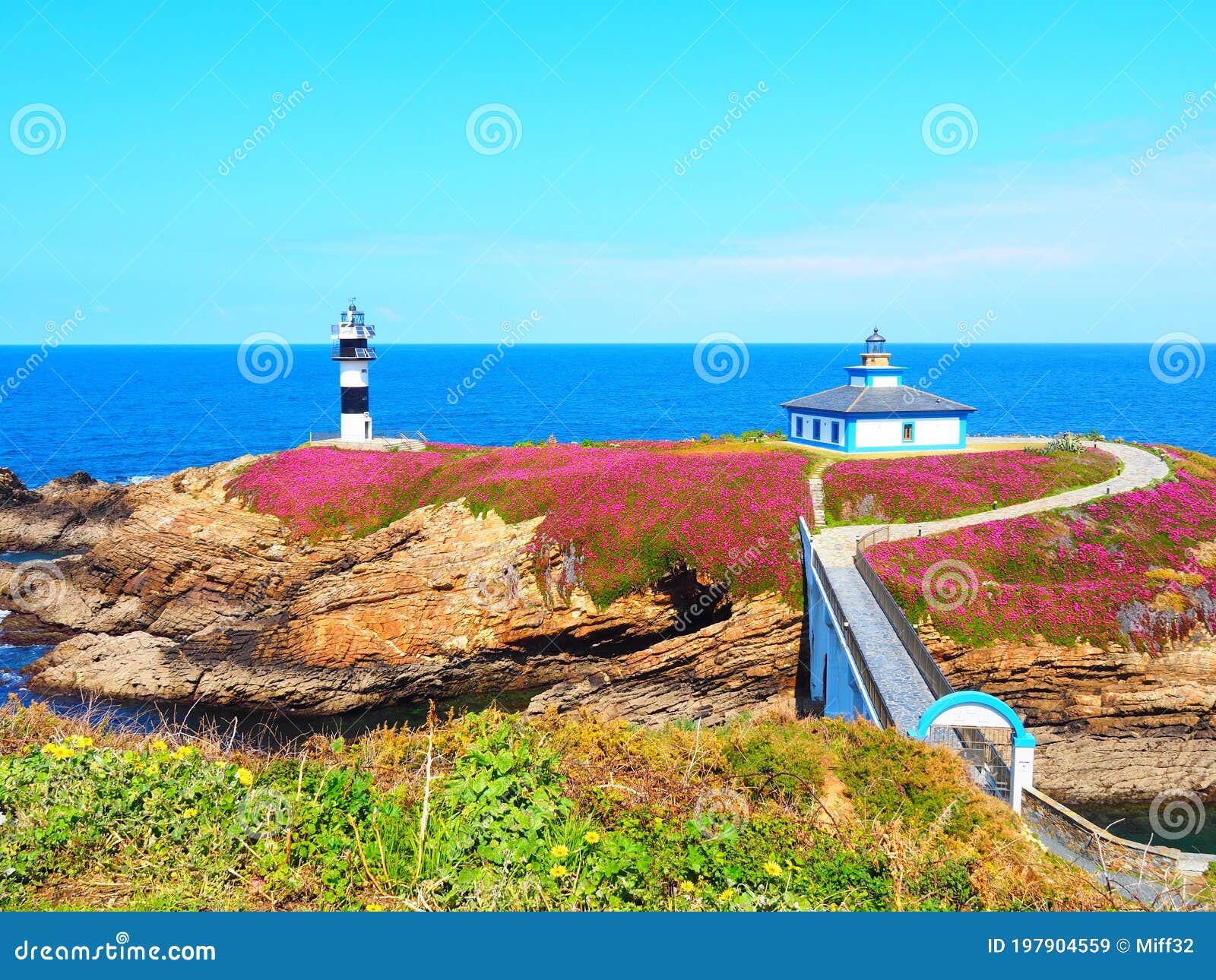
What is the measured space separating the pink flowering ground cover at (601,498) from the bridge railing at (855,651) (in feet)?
12.8

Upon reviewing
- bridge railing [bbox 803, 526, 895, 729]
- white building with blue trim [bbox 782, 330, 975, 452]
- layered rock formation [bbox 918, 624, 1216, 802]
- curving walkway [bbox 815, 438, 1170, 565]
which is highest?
white building with blue trim [bbox 782, 330, 975, 452]

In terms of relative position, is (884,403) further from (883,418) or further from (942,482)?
(942,482)

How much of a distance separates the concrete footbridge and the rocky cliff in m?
3.70

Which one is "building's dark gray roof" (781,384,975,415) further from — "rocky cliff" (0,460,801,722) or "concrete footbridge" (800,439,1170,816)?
"rocky cliff" (0,460,801,722)

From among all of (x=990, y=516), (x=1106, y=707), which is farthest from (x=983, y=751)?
(x=990, y=516)

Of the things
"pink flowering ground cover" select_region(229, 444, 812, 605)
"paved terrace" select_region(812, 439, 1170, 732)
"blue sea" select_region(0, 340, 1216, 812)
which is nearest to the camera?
"paved terrace" select_region(812, 439, 1170, 732)

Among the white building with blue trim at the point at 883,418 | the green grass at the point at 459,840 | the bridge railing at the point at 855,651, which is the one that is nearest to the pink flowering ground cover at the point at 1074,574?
the bridge railing at the point at 855,651

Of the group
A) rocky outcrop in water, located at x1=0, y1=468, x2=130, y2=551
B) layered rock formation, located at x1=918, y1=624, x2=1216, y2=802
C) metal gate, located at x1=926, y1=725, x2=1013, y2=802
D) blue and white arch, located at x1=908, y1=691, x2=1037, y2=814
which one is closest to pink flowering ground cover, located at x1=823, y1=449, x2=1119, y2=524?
layered rock formation, located at x1=918, y1=624, x2=1216, y2=802

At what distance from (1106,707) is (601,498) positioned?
768 inches

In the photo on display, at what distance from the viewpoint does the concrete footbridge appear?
52.5ft

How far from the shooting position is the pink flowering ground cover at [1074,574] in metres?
28.6

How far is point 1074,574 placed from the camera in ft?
102

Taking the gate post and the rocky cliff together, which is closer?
the gate post
